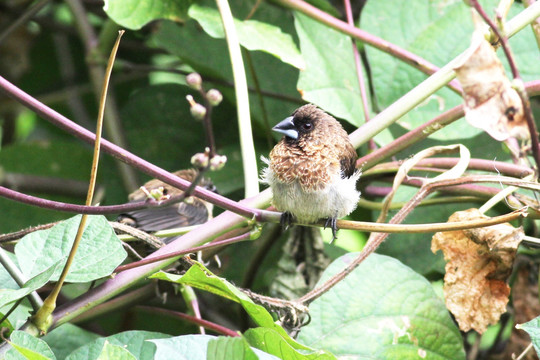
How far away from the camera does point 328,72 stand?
8.28ft

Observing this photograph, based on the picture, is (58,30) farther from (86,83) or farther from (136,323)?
(136,323)

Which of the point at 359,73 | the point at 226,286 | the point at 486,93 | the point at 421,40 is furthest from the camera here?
the point at 421,40

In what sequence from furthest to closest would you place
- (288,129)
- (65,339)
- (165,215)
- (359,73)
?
(165,215)
(359,73)
(288,129)
(65,339)

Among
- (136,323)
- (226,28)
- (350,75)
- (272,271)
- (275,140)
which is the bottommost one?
(136,323)

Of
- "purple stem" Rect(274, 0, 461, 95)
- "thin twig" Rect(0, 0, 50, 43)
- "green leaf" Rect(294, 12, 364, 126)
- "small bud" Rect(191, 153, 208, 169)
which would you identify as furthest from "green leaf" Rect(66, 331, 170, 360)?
"thin twig" Rect(0, 0, 50, 43)

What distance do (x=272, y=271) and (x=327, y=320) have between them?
2.57 feet

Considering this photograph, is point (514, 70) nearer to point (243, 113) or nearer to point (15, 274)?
point (243, 113)

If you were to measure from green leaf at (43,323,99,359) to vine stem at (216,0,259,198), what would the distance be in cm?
63

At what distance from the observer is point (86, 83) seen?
3.88m

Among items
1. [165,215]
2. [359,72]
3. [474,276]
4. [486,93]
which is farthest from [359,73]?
[486,93]

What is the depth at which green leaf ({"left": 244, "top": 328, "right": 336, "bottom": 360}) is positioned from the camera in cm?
152

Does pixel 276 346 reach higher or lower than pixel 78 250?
lower

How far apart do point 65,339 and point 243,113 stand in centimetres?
82

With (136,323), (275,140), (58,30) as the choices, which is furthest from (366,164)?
(58,30)
